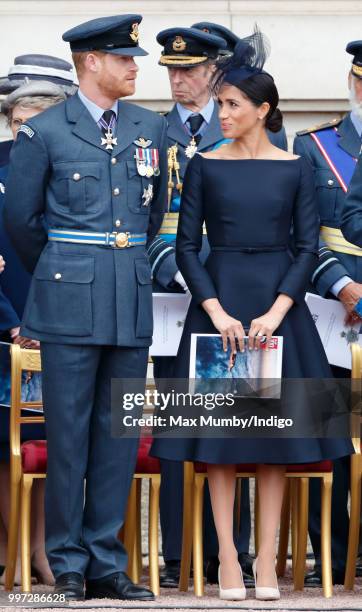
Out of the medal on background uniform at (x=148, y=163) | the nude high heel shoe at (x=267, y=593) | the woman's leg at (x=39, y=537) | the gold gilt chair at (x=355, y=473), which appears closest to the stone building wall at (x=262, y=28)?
the woman's leg at (x=39, y=537)

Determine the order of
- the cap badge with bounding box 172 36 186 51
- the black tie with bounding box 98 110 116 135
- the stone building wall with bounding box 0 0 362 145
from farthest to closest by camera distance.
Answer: the stone building wall with bounding box 0 0 362 145
the cap badge with bounding box 172 36 186 51
the black tie with bounding box 98 110 116 135

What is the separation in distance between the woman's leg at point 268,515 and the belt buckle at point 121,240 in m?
0.87

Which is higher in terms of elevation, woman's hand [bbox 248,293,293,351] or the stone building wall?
the stone building wall

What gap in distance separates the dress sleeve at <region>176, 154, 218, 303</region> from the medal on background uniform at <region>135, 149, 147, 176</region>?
214 millimetres

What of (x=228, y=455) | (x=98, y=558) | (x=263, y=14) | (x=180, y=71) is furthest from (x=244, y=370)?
(x=263, y=14)

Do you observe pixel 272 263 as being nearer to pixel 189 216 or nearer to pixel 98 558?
pixel 189 216

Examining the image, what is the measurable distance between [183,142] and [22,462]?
1339 mm

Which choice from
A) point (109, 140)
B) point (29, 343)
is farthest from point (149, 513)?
point (109, 140)

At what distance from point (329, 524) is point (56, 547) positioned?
1.11 metres

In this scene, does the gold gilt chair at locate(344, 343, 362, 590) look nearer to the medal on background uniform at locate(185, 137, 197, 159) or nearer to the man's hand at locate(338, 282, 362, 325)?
the man's hand at locate(338, 282, 362, 325)

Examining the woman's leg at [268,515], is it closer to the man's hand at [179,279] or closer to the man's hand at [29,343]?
the man's hand at [179,279]

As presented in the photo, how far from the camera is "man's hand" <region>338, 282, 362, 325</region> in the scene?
25.4 feet

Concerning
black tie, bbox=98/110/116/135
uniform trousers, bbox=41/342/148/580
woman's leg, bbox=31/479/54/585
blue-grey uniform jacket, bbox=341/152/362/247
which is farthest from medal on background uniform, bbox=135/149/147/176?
woman's leg, bbox=31/479/54/585

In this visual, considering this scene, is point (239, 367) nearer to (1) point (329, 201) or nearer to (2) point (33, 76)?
(1) point (329, 201)
